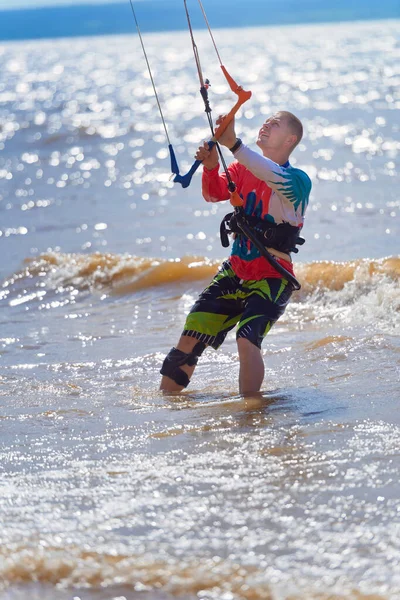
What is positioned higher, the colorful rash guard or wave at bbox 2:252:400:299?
the colorful rash guard

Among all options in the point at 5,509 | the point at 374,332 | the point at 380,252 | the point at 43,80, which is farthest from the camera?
the point at 43,80

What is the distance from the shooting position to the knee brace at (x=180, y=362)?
17.7 ft

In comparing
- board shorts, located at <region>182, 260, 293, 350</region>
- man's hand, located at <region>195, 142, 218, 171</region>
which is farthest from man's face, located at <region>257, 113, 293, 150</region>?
board shorts, located at <region>182, 260, 293, 350</region>

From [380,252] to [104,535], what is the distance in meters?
7.41

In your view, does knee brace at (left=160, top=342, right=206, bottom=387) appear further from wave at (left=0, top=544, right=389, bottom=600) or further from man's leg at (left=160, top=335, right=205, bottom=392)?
wave at (left=0, top=544, right=389, bottom=600)

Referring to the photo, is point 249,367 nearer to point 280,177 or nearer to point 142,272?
point 280,177

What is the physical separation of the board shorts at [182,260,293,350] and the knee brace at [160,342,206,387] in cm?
8

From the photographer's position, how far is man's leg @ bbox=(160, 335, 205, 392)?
17.6 ft

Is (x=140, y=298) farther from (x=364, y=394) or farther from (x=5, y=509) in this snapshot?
(x=5, y=509)

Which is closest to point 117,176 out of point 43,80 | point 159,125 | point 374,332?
point 159,125

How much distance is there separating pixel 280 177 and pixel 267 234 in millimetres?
354

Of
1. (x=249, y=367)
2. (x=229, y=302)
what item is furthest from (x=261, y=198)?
(x=249, y=367)

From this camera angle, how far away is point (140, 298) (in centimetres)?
941

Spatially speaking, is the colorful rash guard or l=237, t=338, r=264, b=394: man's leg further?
l=237, t=338, r=264, b=394: man's leg
